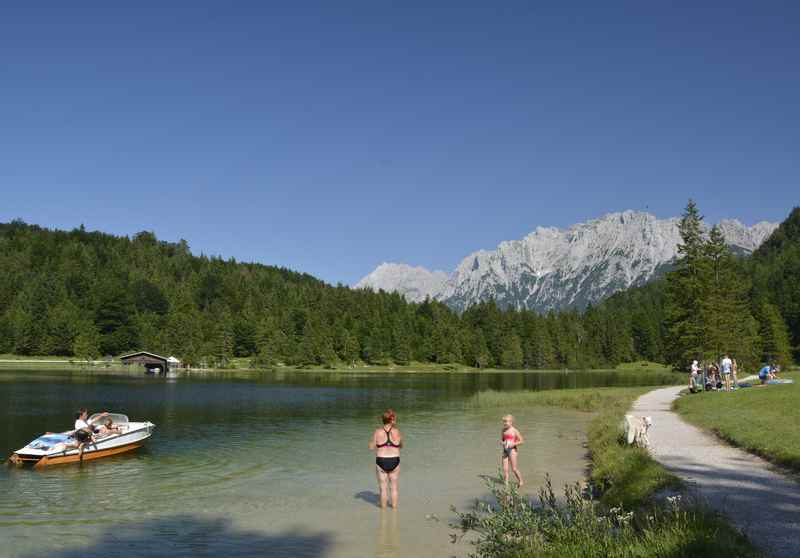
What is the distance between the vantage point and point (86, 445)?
30.9 metres

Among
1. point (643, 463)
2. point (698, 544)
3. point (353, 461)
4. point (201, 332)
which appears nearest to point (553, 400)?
point (353, 461)

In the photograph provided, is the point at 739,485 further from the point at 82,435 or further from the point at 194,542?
the point at 82,435

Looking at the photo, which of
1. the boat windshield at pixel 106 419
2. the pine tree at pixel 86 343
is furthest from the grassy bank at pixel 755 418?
the pine tree at pixel 86 343

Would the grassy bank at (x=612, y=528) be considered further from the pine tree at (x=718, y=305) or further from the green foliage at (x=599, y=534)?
the pine tree at (x=718, y=305)

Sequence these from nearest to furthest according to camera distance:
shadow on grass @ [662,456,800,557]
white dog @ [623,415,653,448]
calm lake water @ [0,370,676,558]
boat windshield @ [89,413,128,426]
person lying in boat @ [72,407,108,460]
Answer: shadow on grass @ [662,456,800,557], calm lake water @ [0,370,676,558], white dog @ [623,415,653,448], person lying in boat @ [72,407,108,460], boat windshield @ [89,413,128,426]

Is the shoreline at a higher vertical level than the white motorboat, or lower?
higher

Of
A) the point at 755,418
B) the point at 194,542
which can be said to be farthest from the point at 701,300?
the point at 194,542

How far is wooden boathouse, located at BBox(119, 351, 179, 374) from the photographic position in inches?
6023

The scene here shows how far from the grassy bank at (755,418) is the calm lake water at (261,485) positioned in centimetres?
654

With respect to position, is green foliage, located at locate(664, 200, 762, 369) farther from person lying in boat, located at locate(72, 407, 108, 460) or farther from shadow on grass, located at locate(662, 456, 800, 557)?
person lying in boat, located at locate(72, 407, 108, 460)

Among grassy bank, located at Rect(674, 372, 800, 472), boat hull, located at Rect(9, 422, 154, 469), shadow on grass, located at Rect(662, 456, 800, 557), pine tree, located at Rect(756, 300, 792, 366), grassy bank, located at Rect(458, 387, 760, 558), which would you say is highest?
pine tree, located at Rect(756, 300, 792, 366)

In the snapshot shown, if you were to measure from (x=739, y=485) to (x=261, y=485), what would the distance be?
653 inches

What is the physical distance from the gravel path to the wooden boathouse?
139m

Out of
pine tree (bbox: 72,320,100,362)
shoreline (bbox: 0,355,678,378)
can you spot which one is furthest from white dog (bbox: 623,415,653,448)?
pine tree (bbox: 72,320,100,362)
